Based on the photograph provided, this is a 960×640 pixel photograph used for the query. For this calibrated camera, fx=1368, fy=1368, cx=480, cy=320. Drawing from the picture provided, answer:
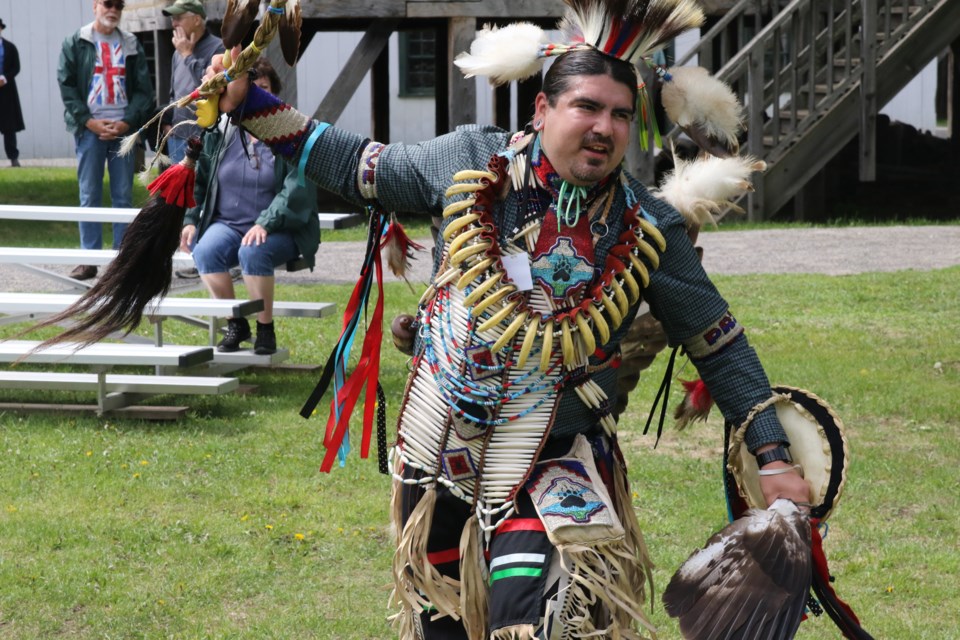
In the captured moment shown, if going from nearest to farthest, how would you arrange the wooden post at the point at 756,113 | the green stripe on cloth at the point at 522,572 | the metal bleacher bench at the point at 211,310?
the green stripe on cloth at the point at 522,572, the metal bleacher bench at the point at 211,310, the wooden post at the point at 756,113

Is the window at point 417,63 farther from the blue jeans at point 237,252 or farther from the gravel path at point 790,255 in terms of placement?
the blue jeans at point 237,252

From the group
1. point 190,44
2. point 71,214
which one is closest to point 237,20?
point 71,214

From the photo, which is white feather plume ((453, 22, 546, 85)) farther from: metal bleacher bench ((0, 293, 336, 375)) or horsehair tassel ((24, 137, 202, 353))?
metal bleacher bench ((0, 293, 336, 375))

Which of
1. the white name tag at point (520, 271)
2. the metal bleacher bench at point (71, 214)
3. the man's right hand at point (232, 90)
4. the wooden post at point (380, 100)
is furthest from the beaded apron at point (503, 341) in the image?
the wooden post at point (380, 100)

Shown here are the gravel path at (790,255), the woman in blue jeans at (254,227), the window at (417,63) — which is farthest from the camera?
the window at (417,63)

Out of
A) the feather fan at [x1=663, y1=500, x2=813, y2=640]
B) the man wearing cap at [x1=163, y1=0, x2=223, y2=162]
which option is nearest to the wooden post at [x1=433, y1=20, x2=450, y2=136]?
the man wearing cap at [x1=163, y1=0, x2=223, y2=162]

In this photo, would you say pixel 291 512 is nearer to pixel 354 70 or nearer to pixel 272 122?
pixel 272 122

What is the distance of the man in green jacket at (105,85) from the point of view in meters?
9.88

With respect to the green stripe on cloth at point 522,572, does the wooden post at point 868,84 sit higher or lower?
higher

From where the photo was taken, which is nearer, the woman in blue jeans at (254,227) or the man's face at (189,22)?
the woman in blue jeans at (254,227)

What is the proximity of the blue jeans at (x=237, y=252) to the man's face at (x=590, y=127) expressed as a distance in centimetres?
427

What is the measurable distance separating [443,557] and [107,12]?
7749mm

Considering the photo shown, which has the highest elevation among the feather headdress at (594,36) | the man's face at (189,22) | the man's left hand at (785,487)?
the man's face at (189,22)

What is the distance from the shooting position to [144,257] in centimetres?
322
